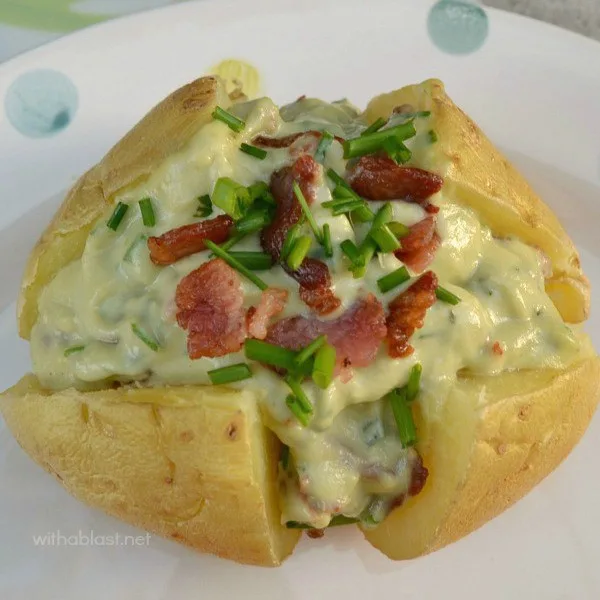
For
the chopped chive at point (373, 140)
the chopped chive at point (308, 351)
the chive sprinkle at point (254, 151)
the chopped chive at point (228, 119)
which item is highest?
the chopped chive at point (228, 119)

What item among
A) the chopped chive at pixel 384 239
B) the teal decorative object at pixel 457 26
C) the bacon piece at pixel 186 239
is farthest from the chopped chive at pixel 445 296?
the teal decorative object at pixel 457 26

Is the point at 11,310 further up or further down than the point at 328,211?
further down

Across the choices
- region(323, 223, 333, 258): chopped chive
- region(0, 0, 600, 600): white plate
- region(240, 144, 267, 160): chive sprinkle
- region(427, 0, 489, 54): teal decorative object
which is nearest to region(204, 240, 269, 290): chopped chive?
region(323, 223, 333, 258): chopped chive

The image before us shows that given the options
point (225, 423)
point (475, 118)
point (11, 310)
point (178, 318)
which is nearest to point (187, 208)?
point (178, 318)

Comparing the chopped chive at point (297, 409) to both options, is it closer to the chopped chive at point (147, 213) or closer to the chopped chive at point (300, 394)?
the chopped chive at point (300, 394)

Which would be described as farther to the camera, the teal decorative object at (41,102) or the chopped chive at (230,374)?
the teal decorative object at (41,102)

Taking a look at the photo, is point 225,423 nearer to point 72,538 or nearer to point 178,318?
point 178,318
